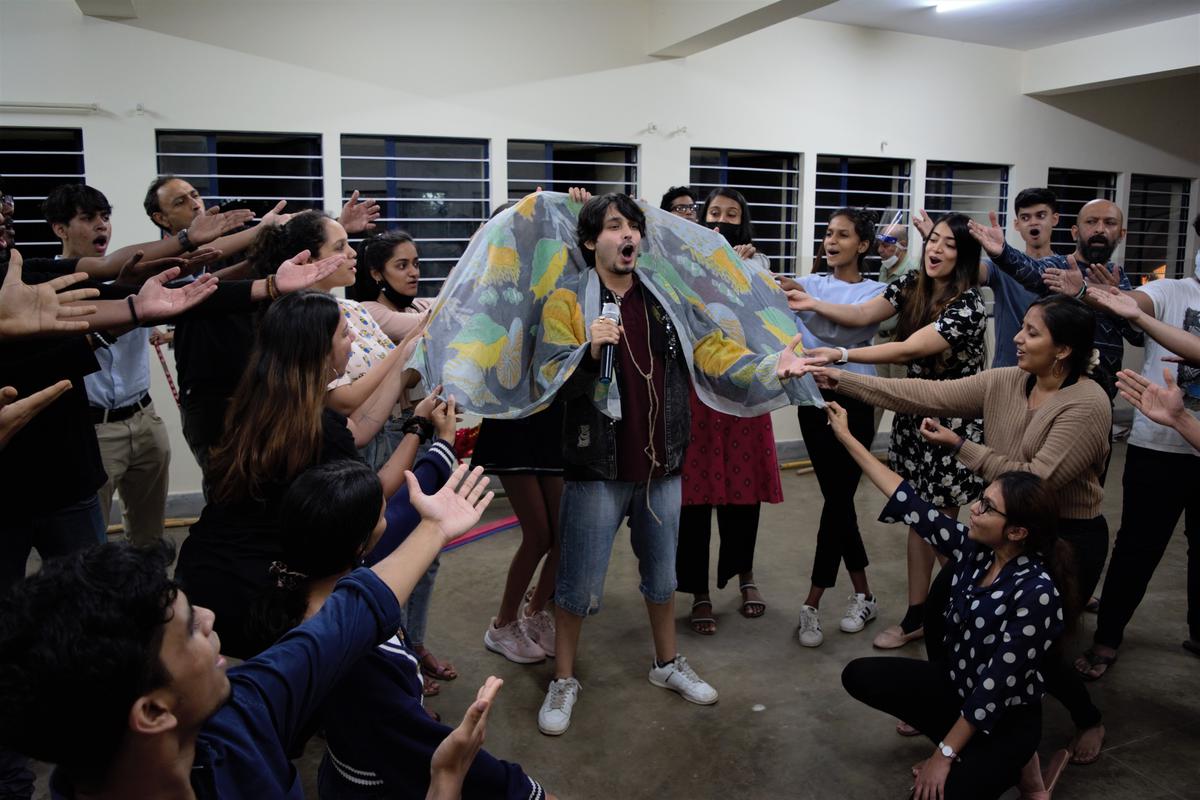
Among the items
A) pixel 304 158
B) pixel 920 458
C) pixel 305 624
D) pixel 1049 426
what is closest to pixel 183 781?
pixel 305 624

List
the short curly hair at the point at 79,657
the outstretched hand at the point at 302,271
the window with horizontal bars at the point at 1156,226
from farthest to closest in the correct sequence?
the window with horizontal bars at the point at 1156,226 < the outstretched hand at the point at 302,271 < the short curly hair at the point at 79,657

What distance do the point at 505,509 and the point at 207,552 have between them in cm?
334

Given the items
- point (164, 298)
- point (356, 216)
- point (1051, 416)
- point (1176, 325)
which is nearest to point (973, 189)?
point (1176, 325)

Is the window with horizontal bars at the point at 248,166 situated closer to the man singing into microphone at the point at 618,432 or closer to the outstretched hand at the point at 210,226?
the outstretched hand at the point at 210,226

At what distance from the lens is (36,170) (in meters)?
4.51

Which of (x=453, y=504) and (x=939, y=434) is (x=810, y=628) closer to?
(x=939, y=434)

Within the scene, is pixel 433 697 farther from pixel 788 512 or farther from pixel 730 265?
pixel 788 512

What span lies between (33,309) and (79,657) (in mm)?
1282

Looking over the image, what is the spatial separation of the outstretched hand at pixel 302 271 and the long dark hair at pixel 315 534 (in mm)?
896

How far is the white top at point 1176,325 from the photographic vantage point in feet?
9.98

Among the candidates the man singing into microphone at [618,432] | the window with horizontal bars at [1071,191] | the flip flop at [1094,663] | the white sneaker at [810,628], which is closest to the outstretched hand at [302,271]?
the man singing into microphone at [618,432]

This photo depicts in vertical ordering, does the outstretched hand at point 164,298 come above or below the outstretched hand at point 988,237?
below

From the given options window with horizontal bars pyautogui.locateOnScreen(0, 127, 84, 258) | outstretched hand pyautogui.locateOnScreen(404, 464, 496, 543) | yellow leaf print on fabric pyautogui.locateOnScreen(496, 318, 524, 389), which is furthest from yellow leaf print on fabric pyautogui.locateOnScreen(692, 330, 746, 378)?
window with horizontal bars pyautogui.locateOnScreen(0, 127, 84, 258)

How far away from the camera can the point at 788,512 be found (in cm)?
512
